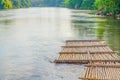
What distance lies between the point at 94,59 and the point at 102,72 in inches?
144

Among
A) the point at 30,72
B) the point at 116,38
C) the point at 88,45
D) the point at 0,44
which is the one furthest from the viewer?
the point at 116,38

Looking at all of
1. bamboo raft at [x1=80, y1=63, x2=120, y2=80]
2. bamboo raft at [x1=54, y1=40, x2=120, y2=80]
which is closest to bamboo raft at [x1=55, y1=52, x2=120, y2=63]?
bamboo raft at [x1=54, y1=40, x2=120, y2=80]

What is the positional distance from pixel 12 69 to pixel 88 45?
31.1ft

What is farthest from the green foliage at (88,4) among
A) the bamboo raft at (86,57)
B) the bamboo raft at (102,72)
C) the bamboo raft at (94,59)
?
the bamboo raft at (102,72)

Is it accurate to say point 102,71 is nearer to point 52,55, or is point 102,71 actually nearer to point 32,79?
point 32,79

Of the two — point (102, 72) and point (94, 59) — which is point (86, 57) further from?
point (102, 72)

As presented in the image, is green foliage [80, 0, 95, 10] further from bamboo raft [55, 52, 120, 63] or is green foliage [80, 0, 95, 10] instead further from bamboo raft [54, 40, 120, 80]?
bamboo raft [55, 52, 120, 63]

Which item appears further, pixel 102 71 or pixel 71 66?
pixel 71 66

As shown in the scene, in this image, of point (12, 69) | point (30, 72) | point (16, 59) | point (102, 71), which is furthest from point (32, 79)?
point (16, 59)

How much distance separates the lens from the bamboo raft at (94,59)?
18047 millimetres

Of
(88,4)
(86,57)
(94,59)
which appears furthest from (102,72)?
(88,4)

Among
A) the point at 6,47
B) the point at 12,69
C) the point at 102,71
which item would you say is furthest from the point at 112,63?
the point at 6,47

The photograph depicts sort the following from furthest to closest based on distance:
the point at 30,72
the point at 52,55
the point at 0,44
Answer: the point at 0,44, the point at 52,55, the point at 30,72

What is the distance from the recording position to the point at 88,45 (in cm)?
2803
